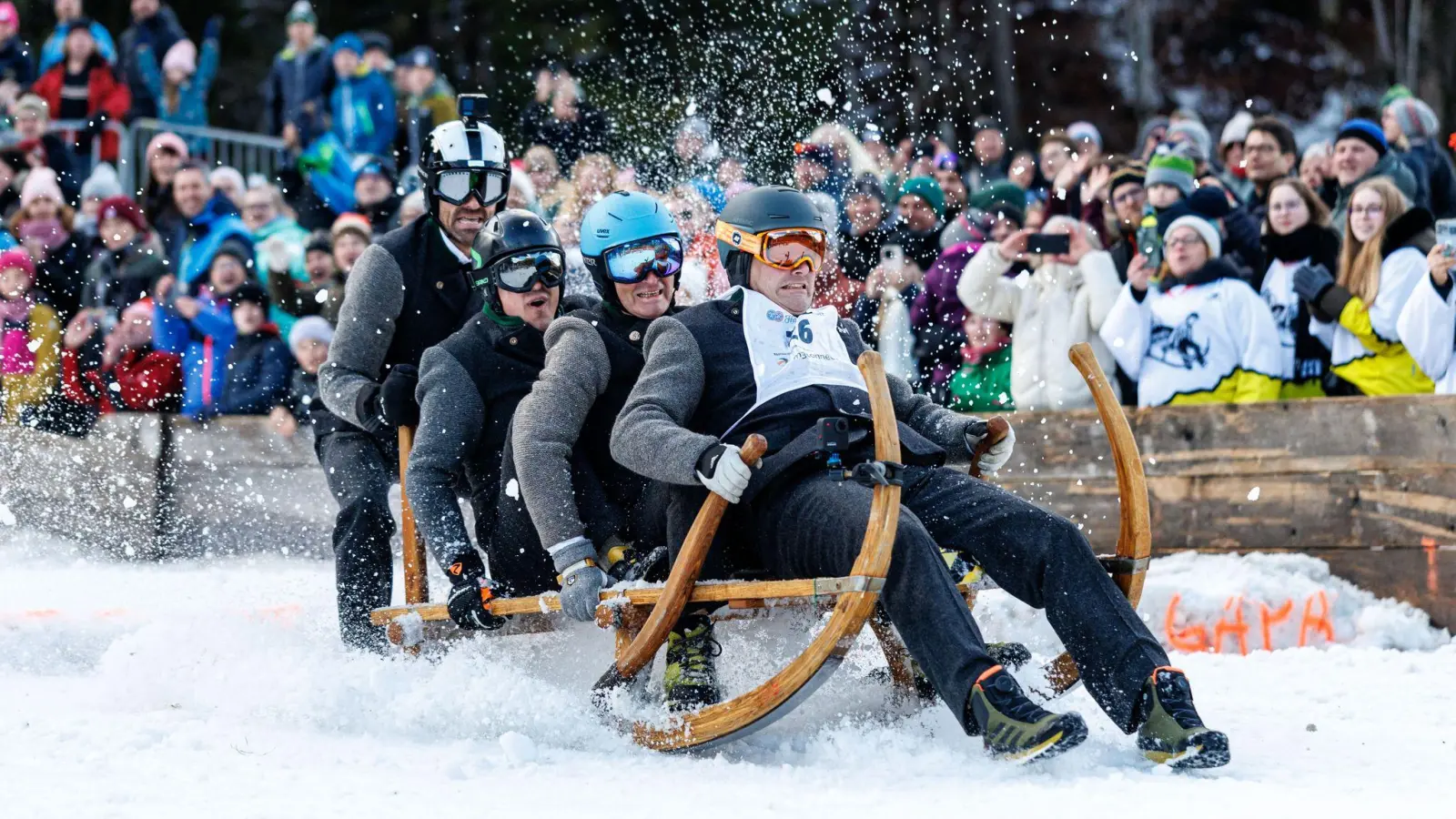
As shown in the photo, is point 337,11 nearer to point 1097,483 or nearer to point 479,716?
point 1097,483

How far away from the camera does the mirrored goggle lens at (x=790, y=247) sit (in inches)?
203

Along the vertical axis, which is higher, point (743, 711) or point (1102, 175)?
point (1102, 175)

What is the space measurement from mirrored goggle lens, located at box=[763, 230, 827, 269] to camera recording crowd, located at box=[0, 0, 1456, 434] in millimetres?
1518

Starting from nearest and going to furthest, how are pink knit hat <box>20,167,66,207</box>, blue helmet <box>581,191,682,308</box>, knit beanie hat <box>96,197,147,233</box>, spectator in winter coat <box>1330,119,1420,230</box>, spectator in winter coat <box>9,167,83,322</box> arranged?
blue helmet <box>581,191,682,308</box> < spectator in winter coat <box>1330,119,1420,230</box> < spectator in winter coat <box>9,167,83,322</box> < knit beanie hat <box>96,197,147,233</box> < pink knit hat <box>20,167,66,207</box>

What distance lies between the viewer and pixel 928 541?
458cm

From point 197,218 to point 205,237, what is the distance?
A: 272 mm

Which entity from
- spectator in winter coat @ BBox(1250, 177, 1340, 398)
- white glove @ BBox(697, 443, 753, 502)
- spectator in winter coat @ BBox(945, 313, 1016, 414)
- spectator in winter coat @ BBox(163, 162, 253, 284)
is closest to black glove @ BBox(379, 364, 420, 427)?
white glove @ BBox(697, 443, 753, 502)

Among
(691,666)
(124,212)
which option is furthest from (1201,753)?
(124,212)

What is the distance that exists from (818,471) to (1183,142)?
15.2ft

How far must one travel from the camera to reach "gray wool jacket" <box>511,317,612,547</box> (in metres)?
5.09

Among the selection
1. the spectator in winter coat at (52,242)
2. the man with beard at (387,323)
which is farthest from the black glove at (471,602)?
the spectator in winter coat at (52,242)

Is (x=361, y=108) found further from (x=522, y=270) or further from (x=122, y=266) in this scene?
(x=522, y=270)

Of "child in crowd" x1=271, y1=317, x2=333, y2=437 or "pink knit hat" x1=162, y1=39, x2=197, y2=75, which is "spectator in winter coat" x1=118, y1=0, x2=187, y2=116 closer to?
"pink knit hat" x1=162, y1=39, x2=197, y2=75

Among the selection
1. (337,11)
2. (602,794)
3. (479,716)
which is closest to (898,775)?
(602,794)
